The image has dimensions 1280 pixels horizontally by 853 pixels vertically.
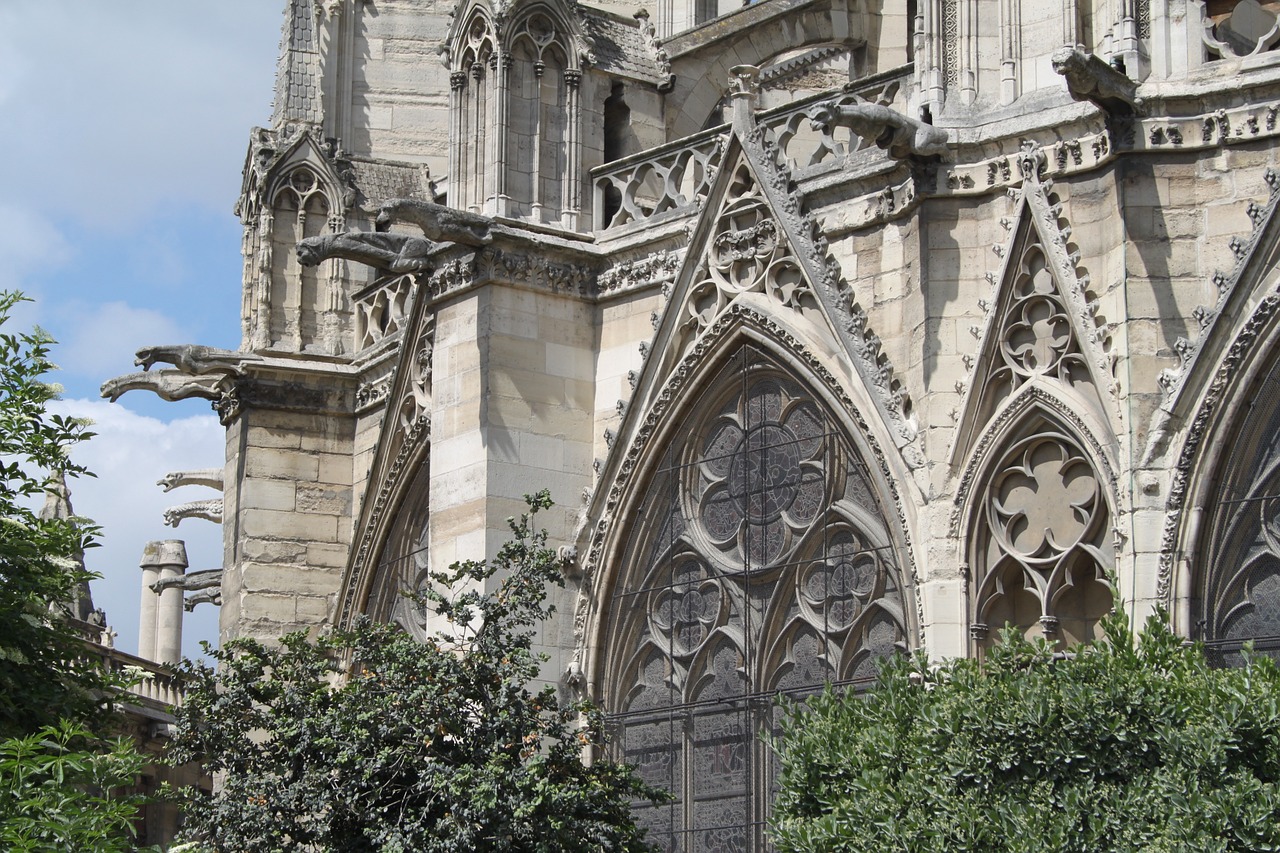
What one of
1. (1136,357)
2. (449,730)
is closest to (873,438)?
(1136,357)

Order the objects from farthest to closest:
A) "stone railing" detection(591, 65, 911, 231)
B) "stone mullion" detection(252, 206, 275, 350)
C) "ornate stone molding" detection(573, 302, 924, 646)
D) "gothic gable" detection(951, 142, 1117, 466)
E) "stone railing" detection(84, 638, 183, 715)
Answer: "stone railing" detection(84, 638, 183, 715), "stone mullion" detection(252, 206, 275, 350), "stone railing" detection(591, 65, 911, 231), "ornate stone molding" detection(573, 302, 924, 646), "gothic gable" detection(951, 142, 1117, 466)

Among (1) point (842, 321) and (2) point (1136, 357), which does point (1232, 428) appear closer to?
(2) point (1136, 357)

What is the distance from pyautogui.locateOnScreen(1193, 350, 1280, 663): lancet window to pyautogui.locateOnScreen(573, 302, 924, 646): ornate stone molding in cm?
218

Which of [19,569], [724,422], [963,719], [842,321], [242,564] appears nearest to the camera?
[963,719]

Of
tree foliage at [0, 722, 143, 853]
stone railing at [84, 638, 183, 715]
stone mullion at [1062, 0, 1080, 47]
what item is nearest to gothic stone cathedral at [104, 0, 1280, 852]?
stone mullion at [1062, 0, 1080, 47]

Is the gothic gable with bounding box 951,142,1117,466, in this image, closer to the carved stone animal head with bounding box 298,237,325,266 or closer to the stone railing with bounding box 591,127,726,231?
the stone railing with bounding box 591,127,726,231

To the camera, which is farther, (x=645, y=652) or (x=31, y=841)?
(x=645, y=652)

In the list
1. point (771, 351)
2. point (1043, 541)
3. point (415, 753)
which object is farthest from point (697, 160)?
point (415, 753)

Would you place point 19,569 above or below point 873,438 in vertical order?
below

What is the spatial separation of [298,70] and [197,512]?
5473 mm

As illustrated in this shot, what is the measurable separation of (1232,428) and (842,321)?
310 centimetres

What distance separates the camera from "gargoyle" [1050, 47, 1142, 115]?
15.0 metres

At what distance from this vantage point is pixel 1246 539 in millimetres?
15023

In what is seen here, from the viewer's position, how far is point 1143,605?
14852 millimetres
